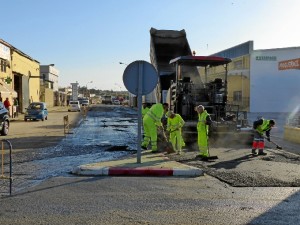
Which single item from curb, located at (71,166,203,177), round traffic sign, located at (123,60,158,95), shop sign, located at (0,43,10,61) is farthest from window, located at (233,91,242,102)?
curb, located at (71,166,203,177)

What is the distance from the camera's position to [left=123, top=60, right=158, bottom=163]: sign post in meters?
10.1

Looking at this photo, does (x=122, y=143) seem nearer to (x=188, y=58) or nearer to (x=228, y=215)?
(x=188, y=58)

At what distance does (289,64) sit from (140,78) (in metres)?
34.9

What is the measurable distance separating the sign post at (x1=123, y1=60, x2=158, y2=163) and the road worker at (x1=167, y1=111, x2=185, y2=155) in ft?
9.33

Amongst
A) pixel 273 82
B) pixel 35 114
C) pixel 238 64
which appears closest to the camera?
pixel 35 114

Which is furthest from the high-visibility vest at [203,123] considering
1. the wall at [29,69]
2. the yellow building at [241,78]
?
the wall at [29,69]

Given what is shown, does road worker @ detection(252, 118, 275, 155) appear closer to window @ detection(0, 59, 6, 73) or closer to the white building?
window @ detection(0, 59, 6, 73)

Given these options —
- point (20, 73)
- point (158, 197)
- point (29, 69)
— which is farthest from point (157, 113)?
point (29, 69)

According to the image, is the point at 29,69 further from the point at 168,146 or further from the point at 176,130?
the point at 176,130

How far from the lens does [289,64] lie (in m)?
41.8

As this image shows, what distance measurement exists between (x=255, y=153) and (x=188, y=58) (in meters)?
4.40

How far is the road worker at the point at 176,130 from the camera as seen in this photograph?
12.7m

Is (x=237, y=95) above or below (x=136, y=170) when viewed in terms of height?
above

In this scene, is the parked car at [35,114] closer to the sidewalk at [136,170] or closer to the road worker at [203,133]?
the road worker at [203,133]
